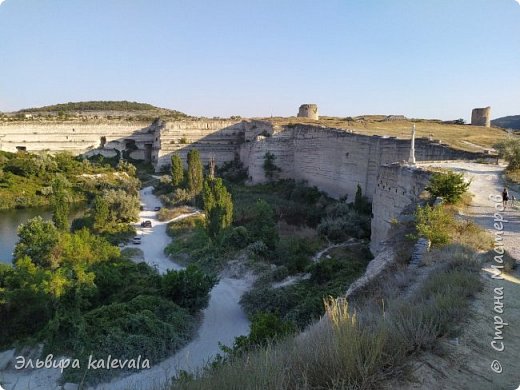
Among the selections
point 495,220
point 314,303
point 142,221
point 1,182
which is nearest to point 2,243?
point 142,221

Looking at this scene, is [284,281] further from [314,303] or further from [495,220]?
[495,220]

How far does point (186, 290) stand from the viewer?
948 cm

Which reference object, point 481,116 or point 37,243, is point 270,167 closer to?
point 481,116

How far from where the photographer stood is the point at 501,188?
29.3 ft

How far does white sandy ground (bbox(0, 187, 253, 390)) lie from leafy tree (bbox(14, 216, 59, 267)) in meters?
3.13

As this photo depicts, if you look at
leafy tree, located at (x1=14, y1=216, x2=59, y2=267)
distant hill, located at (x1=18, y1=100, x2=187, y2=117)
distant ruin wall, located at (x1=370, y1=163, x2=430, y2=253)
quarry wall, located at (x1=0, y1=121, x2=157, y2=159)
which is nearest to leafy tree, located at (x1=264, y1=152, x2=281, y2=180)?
quarry wall, located at (x1=0, y1=121, x2=157, y2=159)

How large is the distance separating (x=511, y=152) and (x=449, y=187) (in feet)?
15.2

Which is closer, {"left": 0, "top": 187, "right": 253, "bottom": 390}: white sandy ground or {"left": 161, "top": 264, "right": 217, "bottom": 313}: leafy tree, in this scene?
{"left": 0, "top": 187, "right": 253, "bottom": 390}: white sandy ground

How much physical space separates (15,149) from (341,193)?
25.9m

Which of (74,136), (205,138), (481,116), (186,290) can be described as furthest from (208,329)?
(74,136)

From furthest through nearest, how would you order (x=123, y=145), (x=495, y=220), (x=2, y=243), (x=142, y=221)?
(x=123, y=145) → (x=142, y=221) → (x=2, y=243) → (x=495, y=220)

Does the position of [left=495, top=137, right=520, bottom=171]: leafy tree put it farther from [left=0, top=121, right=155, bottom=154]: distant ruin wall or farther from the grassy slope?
[left=0, top=121, right=155, bottom=154]: distant ruin wall

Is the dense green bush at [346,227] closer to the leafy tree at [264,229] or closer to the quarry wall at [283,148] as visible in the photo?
the quarry wall at [283,148]

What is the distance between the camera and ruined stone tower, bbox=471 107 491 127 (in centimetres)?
2621
